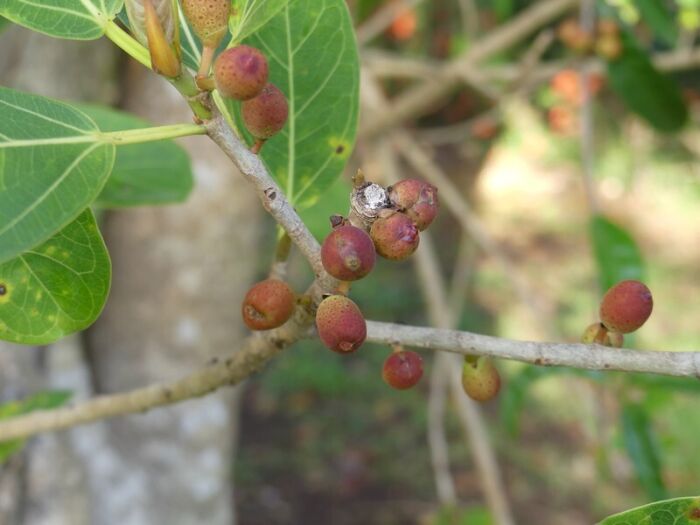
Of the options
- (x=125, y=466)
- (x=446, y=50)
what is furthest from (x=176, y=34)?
(x=446, y=50)

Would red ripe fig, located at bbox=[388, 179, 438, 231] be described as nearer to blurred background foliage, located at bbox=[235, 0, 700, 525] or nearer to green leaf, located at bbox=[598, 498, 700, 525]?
green leaf, located at bbox=[598, 498, 700, 525]

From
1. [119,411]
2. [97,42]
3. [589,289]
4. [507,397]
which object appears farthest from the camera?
[589,289]

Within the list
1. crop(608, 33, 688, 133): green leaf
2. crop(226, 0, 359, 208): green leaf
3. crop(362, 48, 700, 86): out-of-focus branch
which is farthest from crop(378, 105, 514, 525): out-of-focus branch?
crop(226, 0, 359, 208): green leaf

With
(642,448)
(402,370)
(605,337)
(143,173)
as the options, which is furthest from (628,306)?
(642,448)

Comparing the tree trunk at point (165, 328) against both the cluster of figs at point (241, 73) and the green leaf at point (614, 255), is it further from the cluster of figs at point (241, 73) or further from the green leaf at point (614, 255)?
the cluster of figs at point (241, 73)

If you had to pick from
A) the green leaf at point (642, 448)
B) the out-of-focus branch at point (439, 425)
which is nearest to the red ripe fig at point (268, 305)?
the green leaf at point (642, 448)

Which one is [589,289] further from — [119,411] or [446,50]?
[119,411]
